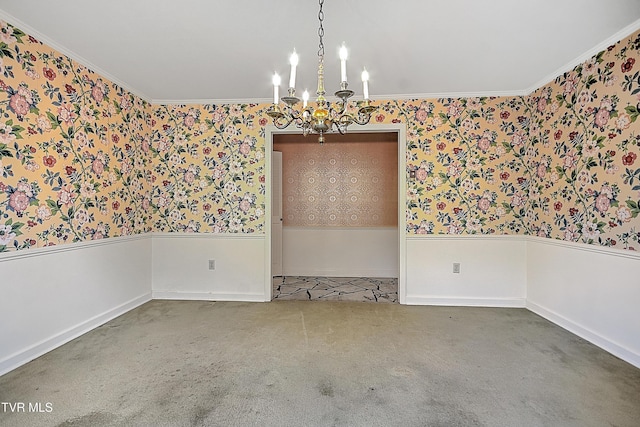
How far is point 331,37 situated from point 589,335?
10.5 ft

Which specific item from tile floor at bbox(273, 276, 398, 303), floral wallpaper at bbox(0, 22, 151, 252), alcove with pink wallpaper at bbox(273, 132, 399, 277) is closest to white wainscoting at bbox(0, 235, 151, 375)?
floral wallpaper at bbox(0, 22, 151, 252)

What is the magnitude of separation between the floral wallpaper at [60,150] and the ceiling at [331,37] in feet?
0.65

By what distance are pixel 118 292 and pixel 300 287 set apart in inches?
86.7

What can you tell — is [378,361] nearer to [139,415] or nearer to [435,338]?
[435,338]

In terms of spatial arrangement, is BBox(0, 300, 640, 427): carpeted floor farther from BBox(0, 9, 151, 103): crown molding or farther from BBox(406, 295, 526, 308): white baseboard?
BBox(0, 9, 151, 103): crown molding

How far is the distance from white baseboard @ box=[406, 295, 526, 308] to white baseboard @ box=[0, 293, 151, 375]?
10.2ft

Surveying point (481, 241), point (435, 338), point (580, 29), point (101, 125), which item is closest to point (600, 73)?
point (580, 29)

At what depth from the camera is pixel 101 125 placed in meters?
3.04

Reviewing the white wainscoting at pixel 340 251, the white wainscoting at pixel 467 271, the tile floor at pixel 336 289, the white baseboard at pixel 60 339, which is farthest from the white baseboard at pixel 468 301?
the white baseboard at pixel 60 339

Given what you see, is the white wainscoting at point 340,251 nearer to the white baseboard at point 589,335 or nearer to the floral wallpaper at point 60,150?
the white baseboard at point 589,335

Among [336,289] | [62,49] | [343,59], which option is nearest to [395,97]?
[343,59]

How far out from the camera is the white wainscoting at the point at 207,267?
149 inches

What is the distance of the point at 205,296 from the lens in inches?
150

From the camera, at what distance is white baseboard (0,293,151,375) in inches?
85.7
